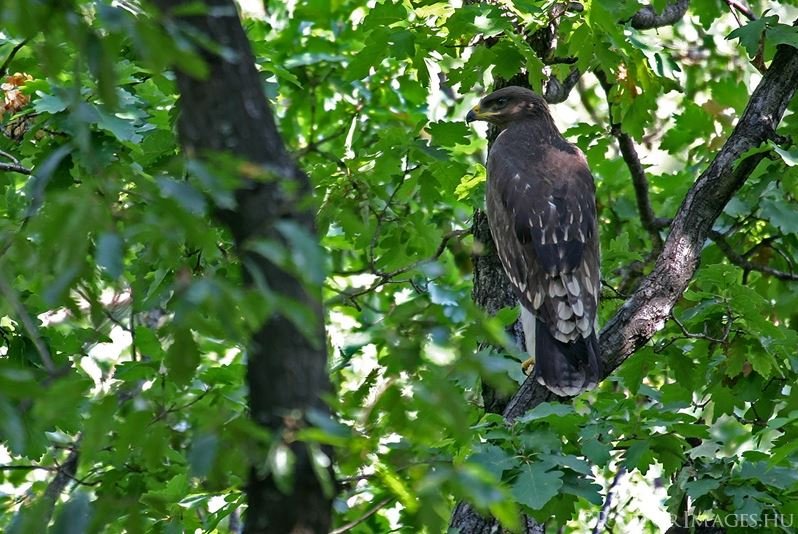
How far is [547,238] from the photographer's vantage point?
599 cm

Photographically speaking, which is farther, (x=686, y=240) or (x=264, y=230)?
(x=686, y=240)

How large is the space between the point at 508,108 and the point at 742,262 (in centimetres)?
164

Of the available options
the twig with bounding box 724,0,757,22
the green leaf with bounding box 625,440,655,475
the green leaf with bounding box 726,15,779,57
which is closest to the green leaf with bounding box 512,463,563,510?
the green leaf with bounding box 625,440,655,475

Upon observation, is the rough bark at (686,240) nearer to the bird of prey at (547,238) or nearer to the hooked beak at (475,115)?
the bird of prey at (547,238)

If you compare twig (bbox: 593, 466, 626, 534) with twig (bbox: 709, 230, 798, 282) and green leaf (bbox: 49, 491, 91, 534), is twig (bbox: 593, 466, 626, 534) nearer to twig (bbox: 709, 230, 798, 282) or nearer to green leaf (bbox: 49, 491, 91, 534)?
twig (bbox: 709, 230, 798, 282)

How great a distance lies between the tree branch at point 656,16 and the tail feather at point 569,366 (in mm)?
2030

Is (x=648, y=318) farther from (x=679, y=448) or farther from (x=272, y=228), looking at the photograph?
(x=272, y=228)

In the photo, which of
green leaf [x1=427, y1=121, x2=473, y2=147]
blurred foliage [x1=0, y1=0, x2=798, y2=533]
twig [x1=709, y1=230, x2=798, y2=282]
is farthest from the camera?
twig [x1=709, y1=230, x2=798, y2=282]

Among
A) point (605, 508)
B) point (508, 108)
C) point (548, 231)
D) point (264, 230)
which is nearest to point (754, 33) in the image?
point (548, 231)

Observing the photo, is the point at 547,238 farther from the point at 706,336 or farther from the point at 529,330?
the point at 706,336

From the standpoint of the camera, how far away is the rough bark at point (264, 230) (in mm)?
2193

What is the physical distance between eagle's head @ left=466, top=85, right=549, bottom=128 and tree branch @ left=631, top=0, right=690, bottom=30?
2.36 feet

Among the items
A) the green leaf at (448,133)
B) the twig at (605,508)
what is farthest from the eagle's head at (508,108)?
the twig at (605,508)

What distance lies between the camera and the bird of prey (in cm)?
521
